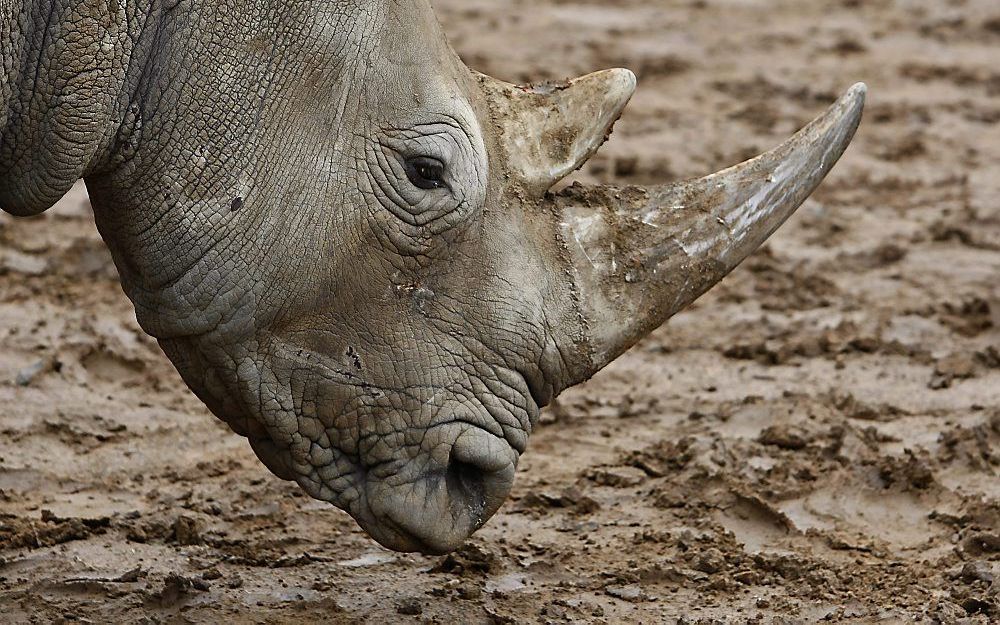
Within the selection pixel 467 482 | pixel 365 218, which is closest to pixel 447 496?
pixel 467 482

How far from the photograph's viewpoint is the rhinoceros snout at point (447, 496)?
3672 millimetres

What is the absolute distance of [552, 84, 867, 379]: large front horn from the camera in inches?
150

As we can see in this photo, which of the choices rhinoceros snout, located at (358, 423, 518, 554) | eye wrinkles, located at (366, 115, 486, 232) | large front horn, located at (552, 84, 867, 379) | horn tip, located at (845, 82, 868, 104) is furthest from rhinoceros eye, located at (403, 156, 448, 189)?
horn tip, located at (845, 82, 868, 104)

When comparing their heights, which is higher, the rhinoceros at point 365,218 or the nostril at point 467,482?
the rhinoceros at point 365,218

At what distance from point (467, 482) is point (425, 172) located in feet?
2.24

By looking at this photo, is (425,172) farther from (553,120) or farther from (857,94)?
(857,94)

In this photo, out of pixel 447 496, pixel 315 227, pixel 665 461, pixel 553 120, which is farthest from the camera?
pixel 665 461

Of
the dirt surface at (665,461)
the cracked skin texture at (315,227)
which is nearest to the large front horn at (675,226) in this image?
the cracked skin texture at (315,227)

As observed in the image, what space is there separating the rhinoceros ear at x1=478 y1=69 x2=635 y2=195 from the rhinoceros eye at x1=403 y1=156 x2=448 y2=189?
0.64 feet

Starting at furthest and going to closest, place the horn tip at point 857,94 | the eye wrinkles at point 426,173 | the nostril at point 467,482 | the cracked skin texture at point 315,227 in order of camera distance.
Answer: the horn tip at point 857,94
the nostril at point 467,482
the eye wrinkles at point 426,173
the cracked skin texture at point 315,227

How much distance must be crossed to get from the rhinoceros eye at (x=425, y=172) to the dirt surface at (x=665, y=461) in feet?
→ 3.63

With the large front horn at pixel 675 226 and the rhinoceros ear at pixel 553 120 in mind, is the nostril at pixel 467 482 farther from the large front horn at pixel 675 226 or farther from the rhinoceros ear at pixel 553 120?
the rhinoceros ear at pixel 553 120

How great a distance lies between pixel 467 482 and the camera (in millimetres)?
3744

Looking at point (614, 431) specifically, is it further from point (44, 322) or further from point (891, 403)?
point (44, 322)
